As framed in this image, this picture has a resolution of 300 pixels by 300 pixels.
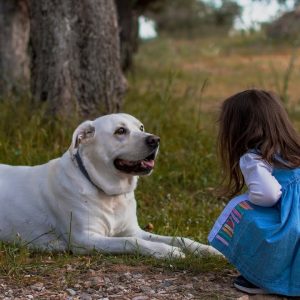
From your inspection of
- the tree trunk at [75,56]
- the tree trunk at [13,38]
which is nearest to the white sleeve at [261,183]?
the tree trunk at [75,56]

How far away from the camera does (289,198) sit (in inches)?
143

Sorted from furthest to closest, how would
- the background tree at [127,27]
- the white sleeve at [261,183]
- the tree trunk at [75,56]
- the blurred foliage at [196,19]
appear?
the blurred foliage at [196,19], the background tree at [127,27], the tree trunk at [75,56], the white sleeve at [261,183]

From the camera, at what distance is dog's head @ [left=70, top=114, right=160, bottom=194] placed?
4352 millimetres

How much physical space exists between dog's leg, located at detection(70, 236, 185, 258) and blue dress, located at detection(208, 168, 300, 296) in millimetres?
514

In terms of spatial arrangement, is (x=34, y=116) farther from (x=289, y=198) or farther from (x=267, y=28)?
(x=267, y=28)

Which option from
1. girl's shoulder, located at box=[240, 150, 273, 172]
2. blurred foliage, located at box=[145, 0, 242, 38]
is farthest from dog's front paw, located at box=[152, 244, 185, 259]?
blurred foliage, located at box=[145, 0, 242, 38]

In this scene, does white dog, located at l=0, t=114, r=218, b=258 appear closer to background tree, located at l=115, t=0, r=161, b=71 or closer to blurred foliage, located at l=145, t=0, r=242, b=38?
background tree, located at l=115, t=0, r=161, b=71

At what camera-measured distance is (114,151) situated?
4395 millimetres

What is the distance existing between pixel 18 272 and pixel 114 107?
126 inches

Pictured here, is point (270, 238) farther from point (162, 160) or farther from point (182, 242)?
point (162, 160)

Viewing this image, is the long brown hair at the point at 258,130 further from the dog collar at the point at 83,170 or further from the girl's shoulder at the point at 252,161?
the dog collar at the point at 83,170

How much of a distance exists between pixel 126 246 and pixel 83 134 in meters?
0.74

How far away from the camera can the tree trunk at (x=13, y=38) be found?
28.5ft

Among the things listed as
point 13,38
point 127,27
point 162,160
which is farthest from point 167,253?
point 127,27
